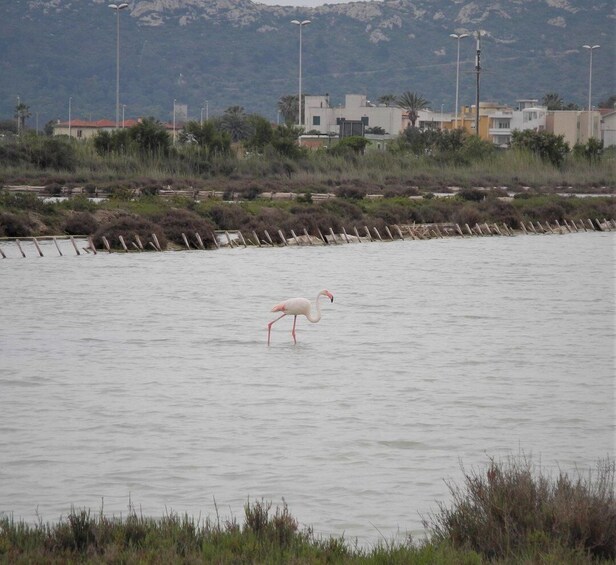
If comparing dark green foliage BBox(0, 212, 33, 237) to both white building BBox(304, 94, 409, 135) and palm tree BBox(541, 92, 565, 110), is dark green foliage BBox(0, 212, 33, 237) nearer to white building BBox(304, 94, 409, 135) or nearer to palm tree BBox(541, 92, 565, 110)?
white building BBox(304, 94, 409, 135)

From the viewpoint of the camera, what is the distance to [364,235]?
43688 millimetres

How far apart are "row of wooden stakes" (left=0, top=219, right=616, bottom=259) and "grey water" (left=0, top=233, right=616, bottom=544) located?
16.5 ft

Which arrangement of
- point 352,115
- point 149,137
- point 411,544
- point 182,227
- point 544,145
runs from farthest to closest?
1. point 352,115
2. point 544,145
3. point 149,137
4. point 182,227
5. point 411,544

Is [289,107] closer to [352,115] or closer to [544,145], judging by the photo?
[352,115]

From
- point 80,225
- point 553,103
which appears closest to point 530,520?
point 80,225

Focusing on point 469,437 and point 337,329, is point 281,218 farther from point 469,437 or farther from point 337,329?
point 469,437

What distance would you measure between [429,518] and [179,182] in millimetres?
52390

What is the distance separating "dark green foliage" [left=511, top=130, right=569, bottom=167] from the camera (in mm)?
82562

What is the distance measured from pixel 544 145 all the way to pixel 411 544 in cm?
7617

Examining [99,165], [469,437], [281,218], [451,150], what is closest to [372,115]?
[451,150]

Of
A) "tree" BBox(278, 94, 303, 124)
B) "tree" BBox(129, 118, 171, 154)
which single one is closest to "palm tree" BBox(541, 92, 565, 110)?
"tree" BBox(278, 94, 303, 124)

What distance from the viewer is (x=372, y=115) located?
132m

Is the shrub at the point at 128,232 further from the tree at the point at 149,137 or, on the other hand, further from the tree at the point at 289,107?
the tree at the point at 289,107

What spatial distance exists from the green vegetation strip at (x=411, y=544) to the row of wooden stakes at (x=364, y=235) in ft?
81.9
